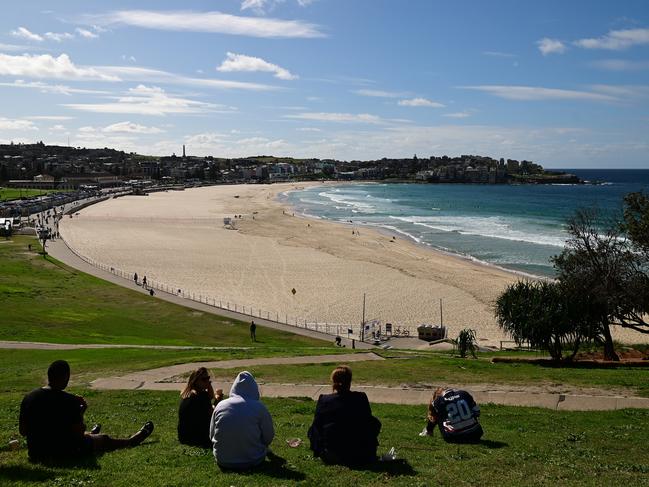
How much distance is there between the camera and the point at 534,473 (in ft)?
23.3

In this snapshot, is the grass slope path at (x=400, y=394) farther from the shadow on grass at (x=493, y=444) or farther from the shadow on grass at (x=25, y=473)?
the shadow on grass at (x=25, y=473)

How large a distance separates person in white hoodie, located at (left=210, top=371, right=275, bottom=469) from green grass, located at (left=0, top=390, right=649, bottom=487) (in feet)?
0.64

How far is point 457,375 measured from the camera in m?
14.7

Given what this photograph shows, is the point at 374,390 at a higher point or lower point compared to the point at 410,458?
lower

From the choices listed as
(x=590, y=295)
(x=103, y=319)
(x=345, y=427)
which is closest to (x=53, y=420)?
(x=345, y=427)

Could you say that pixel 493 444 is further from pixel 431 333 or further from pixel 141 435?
pixel 431 333

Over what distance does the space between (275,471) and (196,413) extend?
1.52 m

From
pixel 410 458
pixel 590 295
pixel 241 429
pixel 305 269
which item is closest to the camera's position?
pixel 241 429

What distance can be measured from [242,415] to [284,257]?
4750 cm

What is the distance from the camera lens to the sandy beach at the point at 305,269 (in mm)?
35406

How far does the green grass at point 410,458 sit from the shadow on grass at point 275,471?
0.05 ft

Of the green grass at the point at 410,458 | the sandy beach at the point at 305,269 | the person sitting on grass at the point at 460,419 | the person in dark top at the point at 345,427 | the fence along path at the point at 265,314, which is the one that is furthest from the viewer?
the sandy beach at the point at 305,269

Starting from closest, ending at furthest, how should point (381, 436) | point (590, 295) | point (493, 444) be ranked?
1. point (493, 444)
2. point (381, 436)
3. point (590, 295)

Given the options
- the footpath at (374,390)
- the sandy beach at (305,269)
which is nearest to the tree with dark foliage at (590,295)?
the sandy beach at (305,269)
